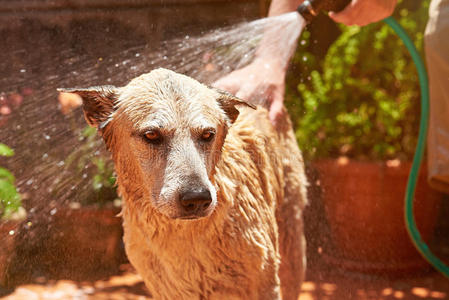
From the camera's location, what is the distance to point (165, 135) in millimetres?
1947

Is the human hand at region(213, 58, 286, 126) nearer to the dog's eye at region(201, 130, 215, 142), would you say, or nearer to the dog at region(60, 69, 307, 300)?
the dog at region(60, 69, 307, 300)

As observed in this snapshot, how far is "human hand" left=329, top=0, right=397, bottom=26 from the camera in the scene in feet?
9.59

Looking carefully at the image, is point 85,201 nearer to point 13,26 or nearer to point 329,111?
point 13,26

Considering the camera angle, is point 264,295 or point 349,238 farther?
point 349,238

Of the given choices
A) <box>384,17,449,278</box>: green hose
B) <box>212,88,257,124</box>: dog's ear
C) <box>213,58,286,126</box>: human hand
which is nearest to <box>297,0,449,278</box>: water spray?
<box>384,17,449,278</box>: green hose

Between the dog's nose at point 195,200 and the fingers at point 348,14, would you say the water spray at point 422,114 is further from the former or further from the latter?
the dog's nose at point 195,200

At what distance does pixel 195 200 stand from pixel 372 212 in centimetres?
316

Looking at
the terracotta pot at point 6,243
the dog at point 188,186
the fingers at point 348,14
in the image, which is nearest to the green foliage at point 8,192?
the terracotta pot at point 6,243

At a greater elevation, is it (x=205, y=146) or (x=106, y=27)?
(x=106, y=27)

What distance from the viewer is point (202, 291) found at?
2.23 metres

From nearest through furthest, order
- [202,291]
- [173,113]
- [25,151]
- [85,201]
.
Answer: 1. [173,113]
2. [202,291]
3. [25,151]
4. [85,201]

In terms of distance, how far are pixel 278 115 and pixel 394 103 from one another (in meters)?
2.43

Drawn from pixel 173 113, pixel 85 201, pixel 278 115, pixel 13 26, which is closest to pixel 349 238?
pixel 278 115

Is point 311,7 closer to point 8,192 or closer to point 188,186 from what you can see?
point 188,186
